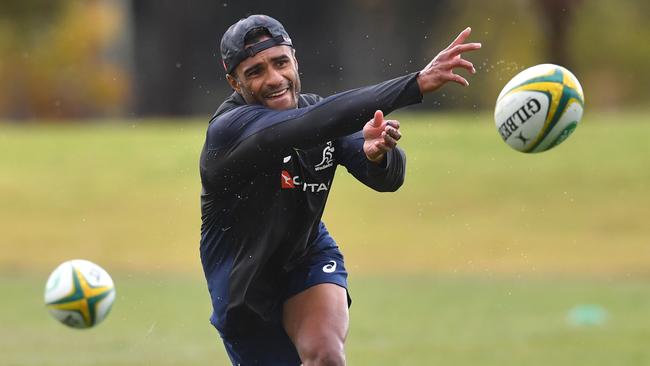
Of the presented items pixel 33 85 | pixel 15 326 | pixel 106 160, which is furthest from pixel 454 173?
pixel 33 85

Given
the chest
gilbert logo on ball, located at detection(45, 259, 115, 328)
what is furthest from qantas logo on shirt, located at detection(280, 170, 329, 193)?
gilbert logo on ball, located at detection(45, 259, 115, 328)

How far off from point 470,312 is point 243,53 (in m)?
9.00

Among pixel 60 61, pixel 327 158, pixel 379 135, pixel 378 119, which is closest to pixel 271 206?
pixel 327 158

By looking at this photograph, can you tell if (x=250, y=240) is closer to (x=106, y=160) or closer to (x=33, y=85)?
(x=106, y=160)

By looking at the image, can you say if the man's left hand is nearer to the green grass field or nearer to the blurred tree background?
the green grass field

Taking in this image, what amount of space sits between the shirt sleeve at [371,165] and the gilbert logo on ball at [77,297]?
2689 millimetres

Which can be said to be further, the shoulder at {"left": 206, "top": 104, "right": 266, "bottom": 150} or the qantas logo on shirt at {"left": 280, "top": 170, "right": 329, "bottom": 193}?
the qantas logo on shirt at {"left": 280, "top": 170, "right": 329, "bottom": 193}

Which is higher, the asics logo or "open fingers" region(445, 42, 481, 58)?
"open fingers" region(445, 42, 481, 58)

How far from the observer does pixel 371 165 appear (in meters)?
7.13

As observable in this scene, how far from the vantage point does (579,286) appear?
18.3 meters

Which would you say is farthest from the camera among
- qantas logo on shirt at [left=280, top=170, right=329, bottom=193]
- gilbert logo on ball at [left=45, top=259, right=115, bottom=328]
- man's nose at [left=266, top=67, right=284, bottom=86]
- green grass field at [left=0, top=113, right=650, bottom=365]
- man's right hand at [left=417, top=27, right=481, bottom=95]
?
green grass field at [left=0, top=113, right=650, bottom=365]

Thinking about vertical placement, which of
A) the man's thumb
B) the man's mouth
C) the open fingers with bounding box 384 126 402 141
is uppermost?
the man's mouth

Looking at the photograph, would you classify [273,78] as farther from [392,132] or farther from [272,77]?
[392,132]

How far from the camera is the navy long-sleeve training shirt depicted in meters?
6.96
